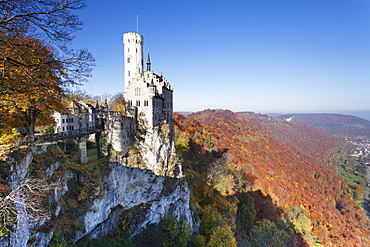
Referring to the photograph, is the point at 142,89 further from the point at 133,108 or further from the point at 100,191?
the point at 100,191

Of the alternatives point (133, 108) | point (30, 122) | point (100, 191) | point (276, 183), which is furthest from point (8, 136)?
point (276, 183)

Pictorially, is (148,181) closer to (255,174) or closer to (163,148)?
(163,148)

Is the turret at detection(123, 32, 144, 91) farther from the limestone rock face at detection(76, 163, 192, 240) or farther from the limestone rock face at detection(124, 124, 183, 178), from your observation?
the limestone rock face at detection(76, 163, 192, 240)

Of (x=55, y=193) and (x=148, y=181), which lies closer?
(x=55, y=193)

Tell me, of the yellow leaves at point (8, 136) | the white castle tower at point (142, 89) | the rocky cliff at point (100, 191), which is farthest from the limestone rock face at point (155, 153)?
the yellow leaves at point (8, 136)

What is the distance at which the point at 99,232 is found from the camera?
1762 cm

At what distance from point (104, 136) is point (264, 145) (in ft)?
249

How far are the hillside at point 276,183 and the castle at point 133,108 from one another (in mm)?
10967

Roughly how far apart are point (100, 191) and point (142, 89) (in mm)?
13235

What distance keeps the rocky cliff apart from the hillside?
294 inches

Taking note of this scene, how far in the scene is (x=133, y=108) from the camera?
2361 cm

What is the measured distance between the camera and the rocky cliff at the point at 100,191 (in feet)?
36.7

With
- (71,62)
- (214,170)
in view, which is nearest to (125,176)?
(71,62)

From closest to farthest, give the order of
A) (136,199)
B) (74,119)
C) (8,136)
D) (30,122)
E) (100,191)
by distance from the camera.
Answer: (8,136) < (30,122) < (100,191) < (136,199) < (74,119)
